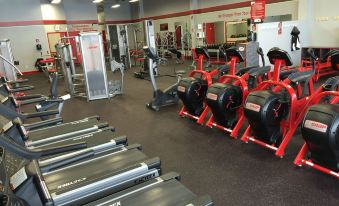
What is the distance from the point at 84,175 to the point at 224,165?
1.68 m

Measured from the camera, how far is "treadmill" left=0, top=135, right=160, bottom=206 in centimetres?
128

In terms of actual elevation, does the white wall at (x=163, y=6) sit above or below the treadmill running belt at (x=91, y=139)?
above

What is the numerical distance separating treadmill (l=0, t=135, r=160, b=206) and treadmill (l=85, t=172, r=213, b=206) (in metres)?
0.15

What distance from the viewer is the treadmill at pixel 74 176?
50.4 inches

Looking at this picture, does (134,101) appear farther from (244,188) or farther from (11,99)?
(244,188)

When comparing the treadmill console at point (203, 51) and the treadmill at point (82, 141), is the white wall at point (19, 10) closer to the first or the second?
the treadmill console at point (203, 51)

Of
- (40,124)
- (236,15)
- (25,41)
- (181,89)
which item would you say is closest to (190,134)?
(181,89)

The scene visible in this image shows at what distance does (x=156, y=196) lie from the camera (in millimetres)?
1904

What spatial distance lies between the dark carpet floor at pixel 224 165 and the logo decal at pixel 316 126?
559mm

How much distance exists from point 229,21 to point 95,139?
11.2 m

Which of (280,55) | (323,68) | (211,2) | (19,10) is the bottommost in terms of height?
(323,68)

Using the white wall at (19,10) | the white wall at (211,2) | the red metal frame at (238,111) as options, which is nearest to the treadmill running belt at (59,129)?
the red metal frame at (238,111)

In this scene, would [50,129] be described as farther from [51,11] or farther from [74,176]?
[51,11]

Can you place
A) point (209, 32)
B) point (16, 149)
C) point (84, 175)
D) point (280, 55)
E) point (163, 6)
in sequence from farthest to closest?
point (163, 6), point (209, 32), point (280, 55), point (84, 175), point (16, 149)
